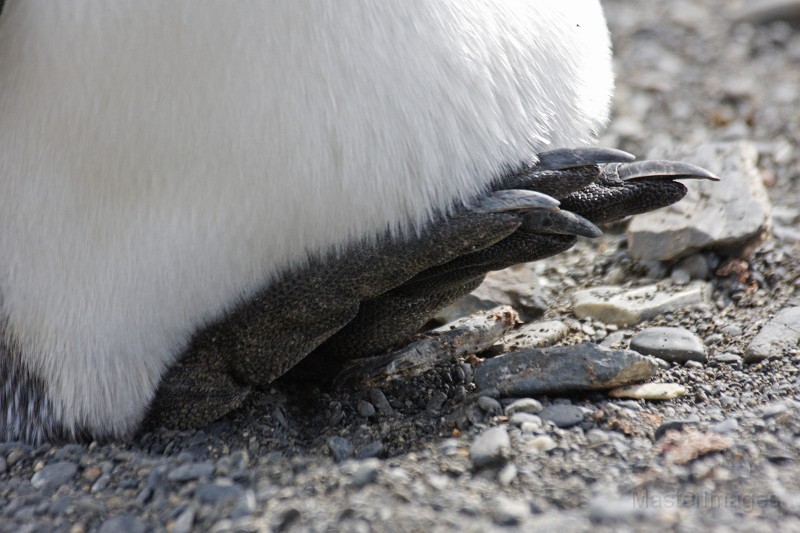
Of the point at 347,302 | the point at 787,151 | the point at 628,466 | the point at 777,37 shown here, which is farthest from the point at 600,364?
the point at 777,37

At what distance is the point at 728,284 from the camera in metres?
1.55

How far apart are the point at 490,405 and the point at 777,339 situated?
1.54ft

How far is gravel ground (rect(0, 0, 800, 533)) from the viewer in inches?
→ 36.7

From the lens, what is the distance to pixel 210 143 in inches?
41.6

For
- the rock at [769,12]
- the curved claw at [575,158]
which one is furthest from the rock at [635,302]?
the rock at [769,12]

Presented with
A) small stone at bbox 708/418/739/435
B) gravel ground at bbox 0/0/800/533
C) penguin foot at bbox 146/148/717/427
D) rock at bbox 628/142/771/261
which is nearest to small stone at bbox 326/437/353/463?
gravel ground at bbox 0/0/800/533

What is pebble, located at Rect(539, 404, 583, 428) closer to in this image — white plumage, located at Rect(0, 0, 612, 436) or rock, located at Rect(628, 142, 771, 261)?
white plumage, located at Rect(0, 0, 612, 436)

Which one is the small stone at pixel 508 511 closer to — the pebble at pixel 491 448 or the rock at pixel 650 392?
the pebble at pixel 491 448

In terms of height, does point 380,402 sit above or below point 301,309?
below

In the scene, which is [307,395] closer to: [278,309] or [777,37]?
[278,309]

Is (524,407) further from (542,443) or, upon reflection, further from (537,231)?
(537,231)

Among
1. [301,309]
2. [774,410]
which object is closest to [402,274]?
[301,309]

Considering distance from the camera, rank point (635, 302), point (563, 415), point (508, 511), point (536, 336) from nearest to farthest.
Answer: point (508, 511), point (563, 415), point (536, 336), point (635, 302)

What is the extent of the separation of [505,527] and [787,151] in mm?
1444
